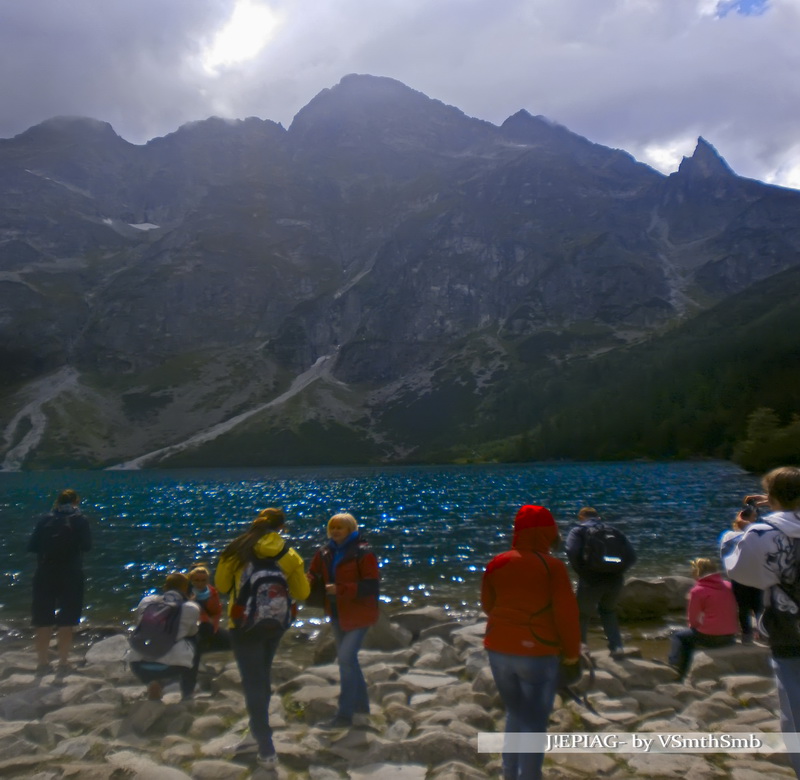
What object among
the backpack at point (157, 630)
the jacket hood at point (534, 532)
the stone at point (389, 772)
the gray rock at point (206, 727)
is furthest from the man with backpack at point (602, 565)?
the backpack at point (157, 630)

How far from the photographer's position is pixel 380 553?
110 ft

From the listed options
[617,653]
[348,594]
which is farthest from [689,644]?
[348,594]

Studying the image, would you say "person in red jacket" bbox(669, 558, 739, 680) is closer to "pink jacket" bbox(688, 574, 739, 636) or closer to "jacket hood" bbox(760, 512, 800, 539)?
"pink jacket" bbox(688, 574, 739, 636)

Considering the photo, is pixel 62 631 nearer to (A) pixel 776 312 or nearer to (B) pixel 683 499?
(B) pixel 683 499

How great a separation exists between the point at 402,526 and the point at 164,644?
3519 centimetres

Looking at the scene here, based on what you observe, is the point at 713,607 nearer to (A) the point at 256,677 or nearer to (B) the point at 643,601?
(B) the point at 643,601

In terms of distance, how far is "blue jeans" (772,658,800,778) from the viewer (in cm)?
606

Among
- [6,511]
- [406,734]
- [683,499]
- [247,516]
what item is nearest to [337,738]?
[406,734]

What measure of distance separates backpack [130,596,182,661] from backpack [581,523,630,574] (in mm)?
8598

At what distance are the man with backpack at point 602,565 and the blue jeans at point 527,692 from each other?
676cm

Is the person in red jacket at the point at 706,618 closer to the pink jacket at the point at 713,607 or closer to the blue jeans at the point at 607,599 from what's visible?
the pink jacket at the point at 713,607

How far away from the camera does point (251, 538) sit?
8.36 metres

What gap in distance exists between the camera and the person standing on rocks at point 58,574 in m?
13.1

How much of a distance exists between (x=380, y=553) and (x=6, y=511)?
172 feet
